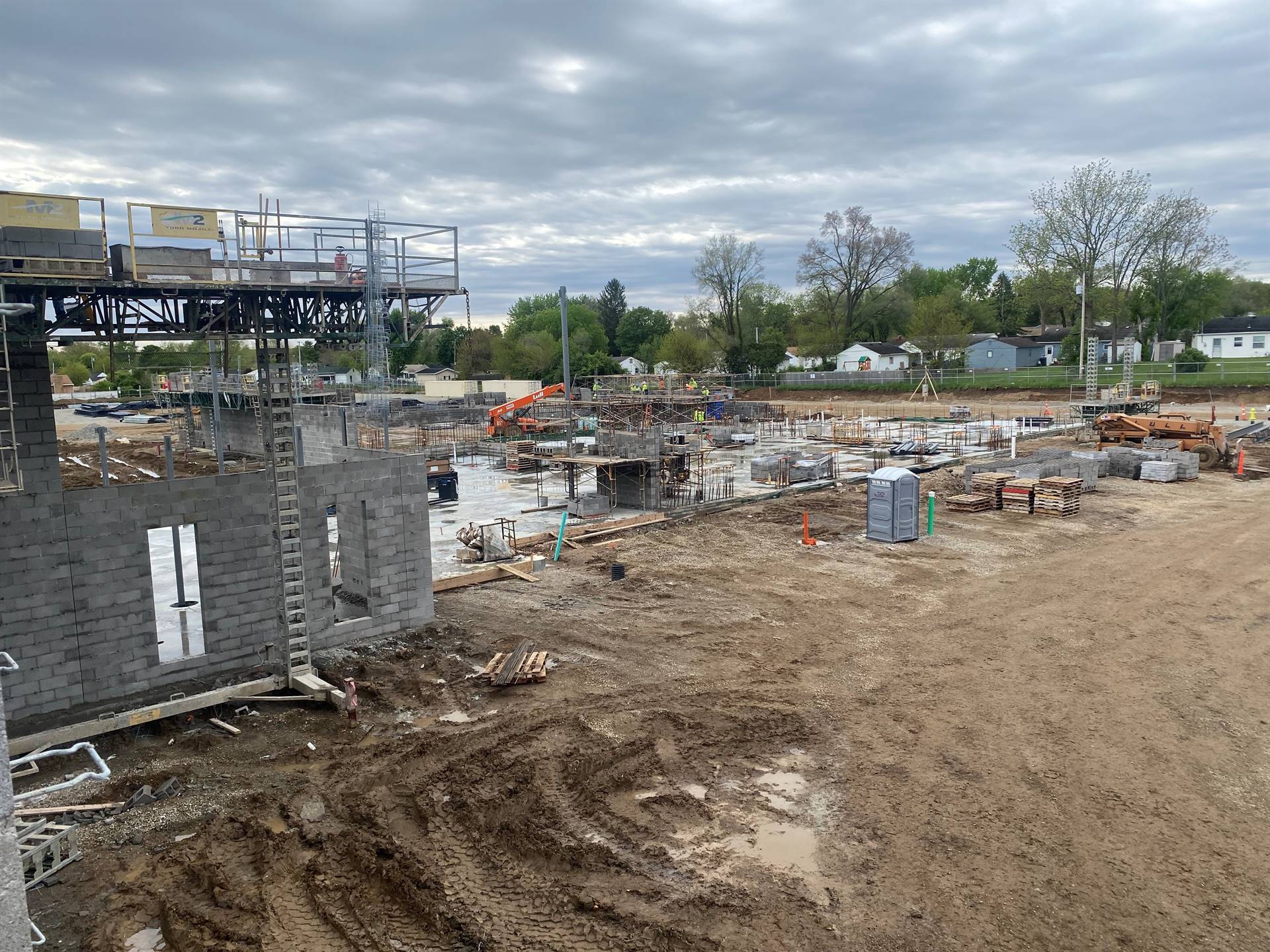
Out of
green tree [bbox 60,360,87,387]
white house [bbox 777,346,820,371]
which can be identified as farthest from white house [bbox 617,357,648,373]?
green tree [bbox 60,360,87,387]

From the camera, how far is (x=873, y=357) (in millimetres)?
89438

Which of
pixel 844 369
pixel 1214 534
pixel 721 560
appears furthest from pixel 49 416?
pixel 844 369

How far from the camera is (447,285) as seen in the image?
48.3 feet

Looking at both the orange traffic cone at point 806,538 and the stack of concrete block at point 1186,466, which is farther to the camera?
the stack of concrete block at point 1186,466

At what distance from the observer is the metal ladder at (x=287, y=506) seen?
13.4 meters

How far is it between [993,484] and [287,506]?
22.1 metres

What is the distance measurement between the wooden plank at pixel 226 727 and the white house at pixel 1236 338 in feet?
294

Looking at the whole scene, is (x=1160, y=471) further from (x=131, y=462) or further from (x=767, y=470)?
(x=131, y=462)

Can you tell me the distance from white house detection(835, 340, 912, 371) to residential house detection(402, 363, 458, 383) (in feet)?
147

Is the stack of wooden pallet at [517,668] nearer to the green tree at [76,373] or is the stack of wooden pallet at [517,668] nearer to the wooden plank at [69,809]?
the wooden plank at [69,809]

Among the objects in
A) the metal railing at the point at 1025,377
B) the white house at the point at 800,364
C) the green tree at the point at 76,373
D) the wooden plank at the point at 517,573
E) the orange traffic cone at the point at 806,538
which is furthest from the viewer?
the green tree at the point at 76,373

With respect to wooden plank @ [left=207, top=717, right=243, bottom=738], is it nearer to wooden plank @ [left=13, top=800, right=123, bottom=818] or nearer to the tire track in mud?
wooden plank @ [left=13, top=800, right=123, bottom=818]

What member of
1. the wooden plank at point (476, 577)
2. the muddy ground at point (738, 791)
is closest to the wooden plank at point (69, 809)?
the muddy ground at point (738, 791)

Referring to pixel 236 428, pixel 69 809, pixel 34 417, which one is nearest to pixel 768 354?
pixel 236 428
